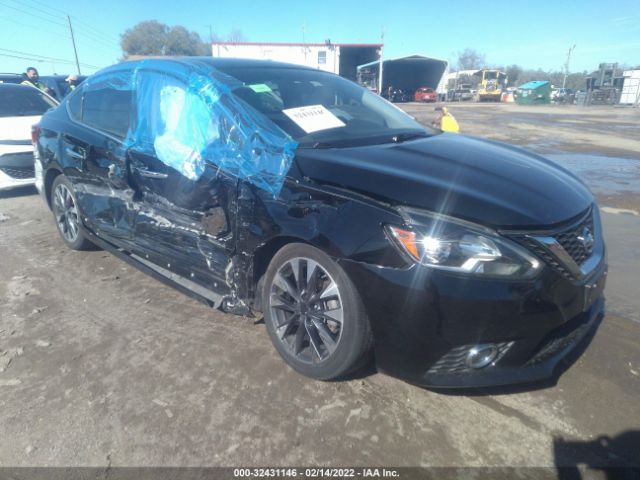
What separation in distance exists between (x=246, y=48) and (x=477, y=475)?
30.6 m

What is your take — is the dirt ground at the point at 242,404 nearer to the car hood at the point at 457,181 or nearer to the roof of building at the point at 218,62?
the car hood at the point at 457,181

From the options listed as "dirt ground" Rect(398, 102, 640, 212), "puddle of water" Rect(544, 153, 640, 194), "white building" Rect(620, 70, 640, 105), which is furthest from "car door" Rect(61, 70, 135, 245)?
"white building" Rect(620, 70, 640, 105)

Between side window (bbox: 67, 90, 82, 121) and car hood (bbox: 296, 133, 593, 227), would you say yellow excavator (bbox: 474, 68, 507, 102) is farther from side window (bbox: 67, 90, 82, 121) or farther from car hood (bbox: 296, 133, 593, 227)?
car hood (bbox: 296, 133, 593, 227)

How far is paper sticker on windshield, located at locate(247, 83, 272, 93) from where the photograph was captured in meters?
2.74

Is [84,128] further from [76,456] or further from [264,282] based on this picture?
[76,456]

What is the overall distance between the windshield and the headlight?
855mm

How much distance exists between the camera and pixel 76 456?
194 cm

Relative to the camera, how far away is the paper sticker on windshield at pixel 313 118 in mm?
2604

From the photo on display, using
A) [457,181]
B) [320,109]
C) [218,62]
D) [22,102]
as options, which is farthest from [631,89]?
[457,181]

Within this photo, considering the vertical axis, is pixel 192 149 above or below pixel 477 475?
above

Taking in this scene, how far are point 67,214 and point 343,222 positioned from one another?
3.38 m

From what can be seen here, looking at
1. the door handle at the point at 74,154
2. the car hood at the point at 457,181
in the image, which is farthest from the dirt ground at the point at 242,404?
the door handle at the point at 74,154

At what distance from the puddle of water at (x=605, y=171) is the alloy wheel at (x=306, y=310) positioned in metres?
6.09

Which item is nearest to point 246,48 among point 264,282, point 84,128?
point 84,128
